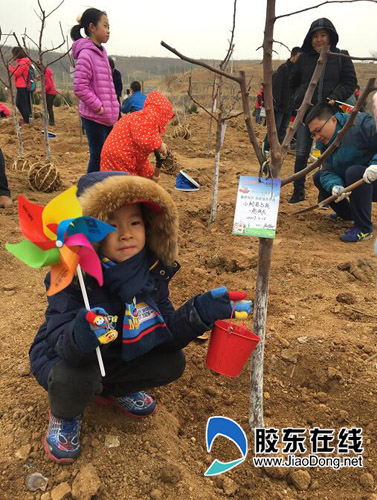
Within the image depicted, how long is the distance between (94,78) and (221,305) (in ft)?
11.4

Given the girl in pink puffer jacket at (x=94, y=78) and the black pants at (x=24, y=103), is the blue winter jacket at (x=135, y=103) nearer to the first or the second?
the girl in pink puffer jacket at (x=94, y=78)

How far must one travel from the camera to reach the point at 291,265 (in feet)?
11.1

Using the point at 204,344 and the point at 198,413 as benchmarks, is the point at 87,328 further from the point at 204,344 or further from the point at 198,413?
the point at 204,344

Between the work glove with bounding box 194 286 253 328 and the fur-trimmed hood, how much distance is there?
0.31 m

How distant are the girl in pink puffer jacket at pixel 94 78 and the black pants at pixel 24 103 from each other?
574 cm

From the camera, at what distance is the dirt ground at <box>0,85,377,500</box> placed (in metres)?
1.63

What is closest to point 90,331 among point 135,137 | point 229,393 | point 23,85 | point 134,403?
point 134,403

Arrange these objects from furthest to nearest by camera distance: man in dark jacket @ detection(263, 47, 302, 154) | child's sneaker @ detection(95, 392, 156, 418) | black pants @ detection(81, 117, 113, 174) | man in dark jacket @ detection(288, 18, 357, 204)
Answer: man in dark jacket @ detection(263, 47, 302, 154) → black pants @ detection(81, 117, 113, 174) → man in dark jacket @ detection(288, 18, 357, 204) → child's sneaker @ detection(95, 392, 156, 418)

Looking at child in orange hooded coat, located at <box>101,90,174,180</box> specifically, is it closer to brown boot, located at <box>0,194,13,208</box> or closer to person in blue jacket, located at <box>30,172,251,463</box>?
brown boot, located at <box>0,194,13,208</box>

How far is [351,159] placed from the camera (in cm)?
387

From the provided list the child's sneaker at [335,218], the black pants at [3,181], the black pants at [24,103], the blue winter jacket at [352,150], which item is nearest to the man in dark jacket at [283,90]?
the child's sneaker at [335,218]

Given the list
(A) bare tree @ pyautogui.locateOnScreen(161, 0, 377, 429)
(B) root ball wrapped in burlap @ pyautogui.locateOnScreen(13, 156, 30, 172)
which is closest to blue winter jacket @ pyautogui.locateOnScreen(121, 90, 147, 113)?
(B) root ball wrapped in burlap @ pyautogui.locateOnScreen(13, 156, 30, 172)

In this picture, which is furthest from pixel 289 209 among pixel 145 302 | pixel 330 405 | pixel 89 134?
pixel 145 302

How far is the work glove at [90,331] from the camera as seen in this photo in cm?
138
